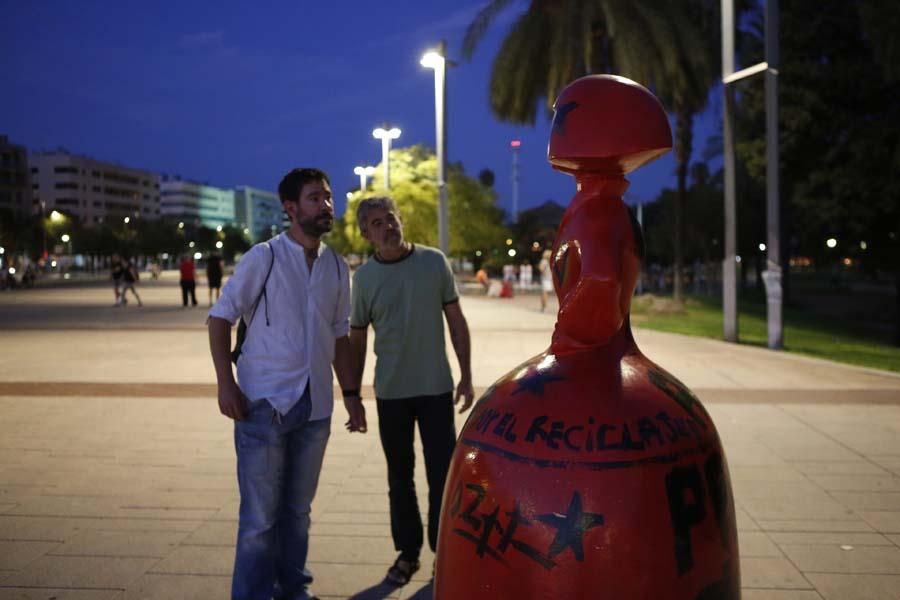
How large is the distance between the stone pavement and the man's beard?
1.76 metres

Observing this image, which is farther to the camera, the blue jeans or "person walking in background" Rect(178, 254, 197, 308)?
"person walking in background" Rect(178, 254, 197, 308)

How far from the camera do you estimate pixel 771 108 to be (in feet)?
42.3

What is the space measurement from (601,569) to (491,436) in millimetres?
379

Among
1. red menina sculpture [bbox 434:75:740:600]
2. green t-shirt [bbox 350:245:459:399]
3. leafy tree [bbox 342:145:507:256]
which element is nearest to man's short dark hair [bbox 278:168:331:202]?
green t-shirt [bbox 350:245:459:399]

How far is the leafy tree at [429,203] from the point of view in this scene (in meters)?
36.4

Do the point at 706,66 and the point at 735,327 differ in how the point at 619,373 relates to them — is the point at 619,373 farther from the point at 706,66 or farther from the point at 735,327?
the point at 706,66

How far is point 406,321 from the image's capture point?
13.1 ft

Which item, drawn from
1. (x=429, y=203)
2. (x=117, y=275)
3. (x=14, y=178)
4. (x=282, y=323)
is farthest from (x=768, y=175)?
(x=14, y=178)

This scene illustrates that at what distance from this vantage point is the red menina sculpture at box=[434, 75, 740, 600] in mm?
1761

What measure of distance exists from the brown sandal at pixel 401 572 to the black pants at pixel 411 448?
0.13 ft

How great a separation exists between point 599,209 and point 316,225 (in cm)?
179

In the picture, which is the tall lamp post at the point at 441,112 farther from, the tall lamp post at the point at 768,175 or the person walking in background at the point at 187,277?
the person walking in background at the point at 187,277

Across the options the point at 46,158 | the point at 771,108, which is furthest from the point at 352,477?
the point at 46,158

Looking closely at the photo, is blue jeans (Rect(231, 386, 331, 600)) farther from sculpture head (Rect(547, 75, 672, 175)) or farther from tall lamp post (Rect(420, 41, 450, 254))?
tall lamp post (Rect(420, 41, 450, 254))
